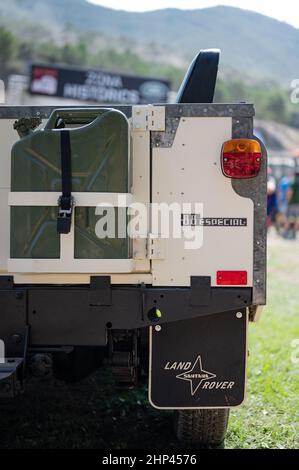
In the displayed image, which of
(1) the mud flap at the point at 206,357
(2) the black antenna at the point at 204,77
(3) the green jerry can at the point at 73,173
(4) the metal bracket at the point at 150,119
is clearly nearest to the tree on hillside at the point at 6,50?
(2) the black antenna at the point at 204,77

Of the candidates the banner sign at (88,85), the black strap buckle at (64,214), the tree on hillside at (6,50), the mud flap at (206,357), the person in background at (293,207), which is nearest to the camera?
the black strap buckle at (64,214)

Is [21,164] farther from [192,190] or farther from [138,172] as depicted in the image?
[192,190]

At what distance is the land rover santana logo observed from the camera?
11.9 feet

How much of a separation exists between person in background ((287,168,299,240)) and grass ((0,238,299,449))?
12607 millimetres

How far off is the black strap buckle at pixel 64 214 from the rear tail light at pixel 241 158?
32.6 inches

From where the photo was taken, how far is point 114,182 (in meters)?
3.34

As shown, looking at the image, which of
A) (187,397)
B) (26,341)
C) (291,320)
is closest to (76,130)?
(26,341)

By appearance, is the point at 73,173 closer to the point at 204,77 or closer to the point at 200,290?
the point at 200,290

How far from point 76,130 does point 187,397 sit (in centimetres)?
157

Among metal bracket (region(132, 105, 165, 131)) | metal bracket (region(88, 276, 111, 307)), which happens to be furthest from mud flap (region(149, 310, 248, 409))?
metal bracket (region(132, 105, 165, 131))

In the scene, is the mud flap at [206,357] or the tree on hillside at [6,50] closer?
the mud flap at [206,357]

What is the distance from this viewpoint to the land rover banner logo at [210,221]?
138 inches
